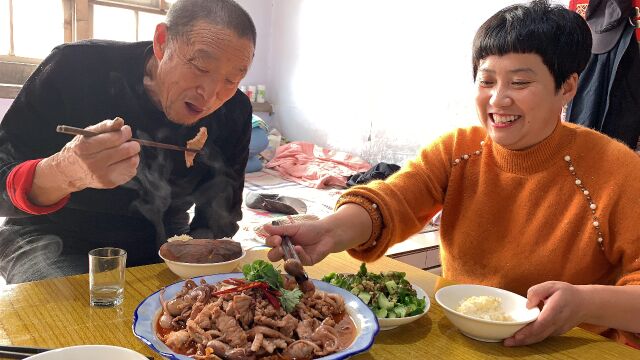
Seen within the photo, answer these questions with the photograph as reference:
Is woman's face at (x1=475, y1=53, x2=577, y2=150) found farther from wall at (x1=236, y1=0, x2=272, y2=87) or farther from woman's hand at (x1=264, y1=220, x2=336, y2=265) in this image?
wall at (x1=236, y1=0, x2=272, y2=87)

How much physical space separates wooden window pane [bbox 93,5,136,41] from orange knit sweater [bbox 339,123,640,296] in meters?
3.95

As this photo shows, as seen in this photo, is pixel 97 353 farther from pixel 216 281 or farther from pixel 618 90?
pixel 618 90

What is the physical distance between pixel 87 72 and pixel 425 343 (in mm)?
1502

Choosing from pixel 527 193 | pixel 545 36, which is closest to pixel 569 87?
pixel 545 36

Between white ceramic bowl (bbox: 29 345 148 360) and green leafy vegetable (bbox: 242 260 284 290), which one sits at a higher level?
white ceramic bowl (bbox: 29 345 148 360)

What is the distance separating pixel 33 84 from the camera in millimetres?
1818

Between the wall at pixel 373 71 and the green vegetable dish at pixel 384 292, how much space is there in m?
2.73

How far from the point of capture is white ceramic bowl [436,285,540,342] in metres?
1.14

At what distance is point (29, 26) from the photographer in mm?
4520

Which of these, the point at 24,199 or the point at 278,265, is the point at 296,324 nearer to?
the point at 278,265

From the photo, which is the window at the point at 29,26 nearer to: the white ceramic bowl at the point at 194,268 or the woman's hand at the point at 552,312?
the white ceramic bowl at the point at 194,268

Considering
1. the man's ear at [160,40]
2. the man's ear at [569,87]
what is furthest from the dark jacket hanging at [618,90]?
the man's ear at [160,40]

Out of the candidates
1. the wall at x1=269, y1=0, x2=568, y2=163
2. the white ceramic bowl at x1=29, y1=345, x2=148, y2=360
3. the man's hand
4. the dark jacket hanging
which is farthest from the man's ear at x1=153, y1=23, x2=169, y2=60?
the wall at x1=269, y1=0, x2=568, y2=163

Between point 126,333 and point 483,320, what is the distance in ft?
2.50
